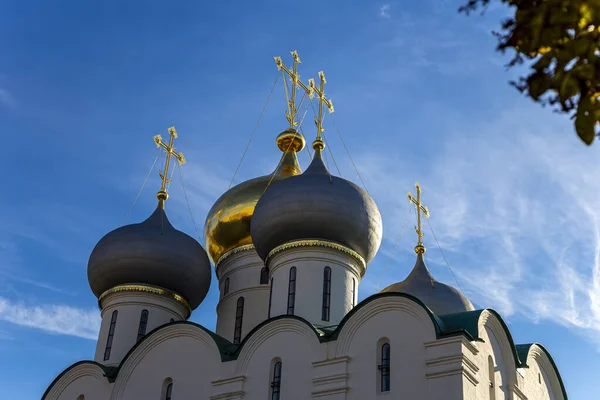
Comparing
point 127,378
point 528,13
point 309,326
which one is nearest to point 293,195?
point 309,326

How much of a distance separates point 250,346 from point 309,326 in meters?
0.94

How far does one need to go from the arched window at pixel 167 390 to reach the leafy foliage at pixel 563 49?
10127 millimetres

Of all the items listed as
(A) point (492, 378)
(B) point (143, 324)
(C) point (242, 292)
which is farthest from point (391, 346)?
(B) point (143, 324)

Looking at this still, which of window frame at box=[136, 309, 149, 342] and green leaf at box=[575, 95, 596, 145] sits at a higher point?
window frame at box=[136, 309, 149, 342]

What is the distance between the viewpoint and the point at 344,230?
12914 millimetres

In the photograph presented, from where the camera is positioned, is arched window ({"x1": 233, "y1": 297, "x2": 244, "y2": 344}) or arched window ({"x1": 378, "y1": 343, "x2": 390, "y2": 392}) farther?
arched window ({"x1": 233, "y1": 297, "x2": 244, "y2": 344})

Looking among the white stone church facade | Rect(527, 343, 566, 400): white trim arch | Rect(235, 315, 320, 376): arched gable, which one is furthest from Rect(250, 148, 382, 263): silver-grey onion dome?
Rect(527, 343, 566, 400): white trim arch

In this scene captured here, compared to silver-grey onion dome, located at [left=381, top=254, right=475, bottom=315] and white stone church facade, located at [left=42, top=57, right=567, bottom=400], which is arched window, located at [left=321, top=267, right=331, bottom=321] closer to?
white stone church facade, located at [left=42, top=57, right=567, bottom=400]

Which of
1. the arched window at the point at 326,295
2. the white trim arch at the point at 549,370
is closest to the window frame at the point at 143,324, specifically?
the arched window at the point at 326,295

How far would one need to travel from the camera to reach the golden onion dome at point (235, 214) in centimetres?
1548

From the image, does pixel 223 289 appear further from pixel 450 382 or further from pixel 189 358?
pixel 450 382

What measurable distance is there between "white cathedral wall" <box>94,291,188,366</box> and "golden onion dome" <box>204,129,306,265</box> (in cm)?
171

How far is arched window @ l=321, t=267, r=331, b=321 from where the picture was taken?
41.1ft

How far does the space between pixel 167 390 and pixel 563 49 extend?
1030cm
